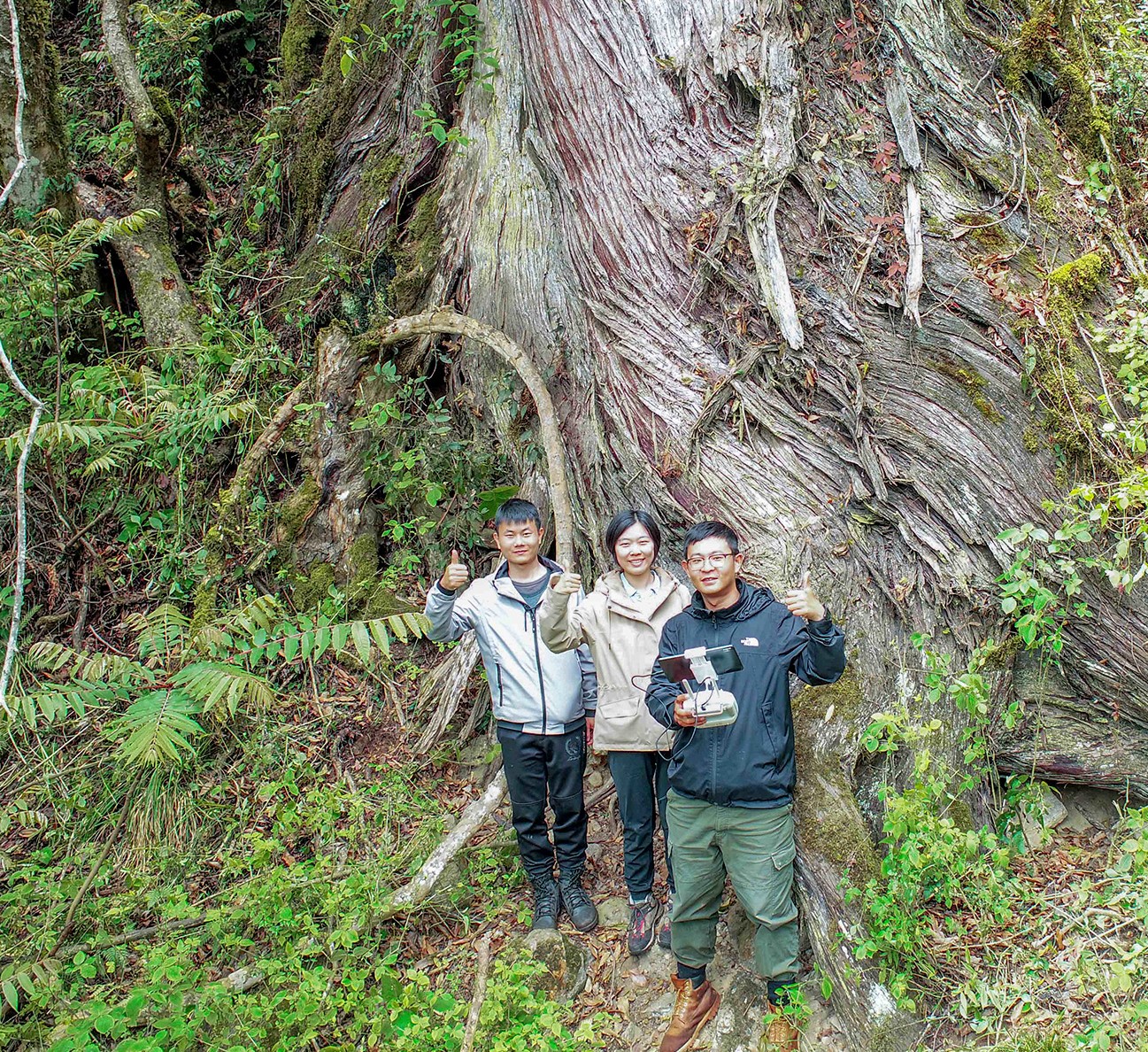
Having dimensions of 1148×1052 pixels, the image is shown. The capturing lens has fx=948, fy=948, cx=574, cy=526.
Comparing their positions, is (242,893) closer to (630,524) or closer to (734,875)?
(734,875)

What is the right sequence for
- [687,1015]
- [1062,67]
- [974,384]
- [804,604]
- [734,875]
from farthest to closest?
[1062,67]
[974,384]
[687,1015]
[734,875]
[804,604]

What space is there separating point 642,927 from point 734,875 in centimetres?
80

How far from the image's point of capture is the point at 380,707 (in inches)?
239

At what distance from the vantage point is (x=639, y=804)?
4.26 metres

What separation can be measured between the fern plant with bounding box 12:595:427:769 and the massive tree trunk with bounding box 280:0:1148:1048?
1.74 meters

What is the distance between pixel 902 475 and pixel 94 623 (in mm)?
5605

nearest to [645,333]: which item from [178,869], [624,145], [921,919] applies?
[624,145]

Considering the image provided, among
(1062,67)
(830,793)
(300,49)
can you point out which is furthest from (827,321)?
(300,49)

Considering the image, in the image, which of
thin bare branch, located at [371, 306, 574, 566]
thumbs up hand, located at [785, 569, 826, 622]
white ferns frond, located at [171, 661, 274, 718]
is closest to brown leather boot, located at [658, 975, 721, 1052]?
thumbs up hand, located at [785, 569, 826, 622]

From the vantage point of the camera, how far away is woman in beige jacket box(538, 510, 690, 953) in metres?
4.14

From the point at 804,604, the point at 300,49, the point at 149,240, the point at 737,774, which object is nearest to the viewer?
the point at 804,604

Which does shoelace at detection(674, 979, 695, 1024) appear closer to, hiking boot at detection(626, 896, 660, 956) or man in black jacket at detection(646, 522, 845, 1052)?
man in black jacket at detection(646, 522, 845, 1052)

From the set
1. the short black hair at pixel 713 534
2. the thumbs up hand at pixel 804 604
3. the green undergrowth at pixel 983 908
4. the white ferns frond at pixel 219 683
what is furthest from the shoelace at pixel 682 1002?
the white ferns frond at pixel 219 683

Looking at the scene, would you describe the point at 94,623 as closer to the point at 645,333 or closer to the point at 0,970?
the point at 0,970
